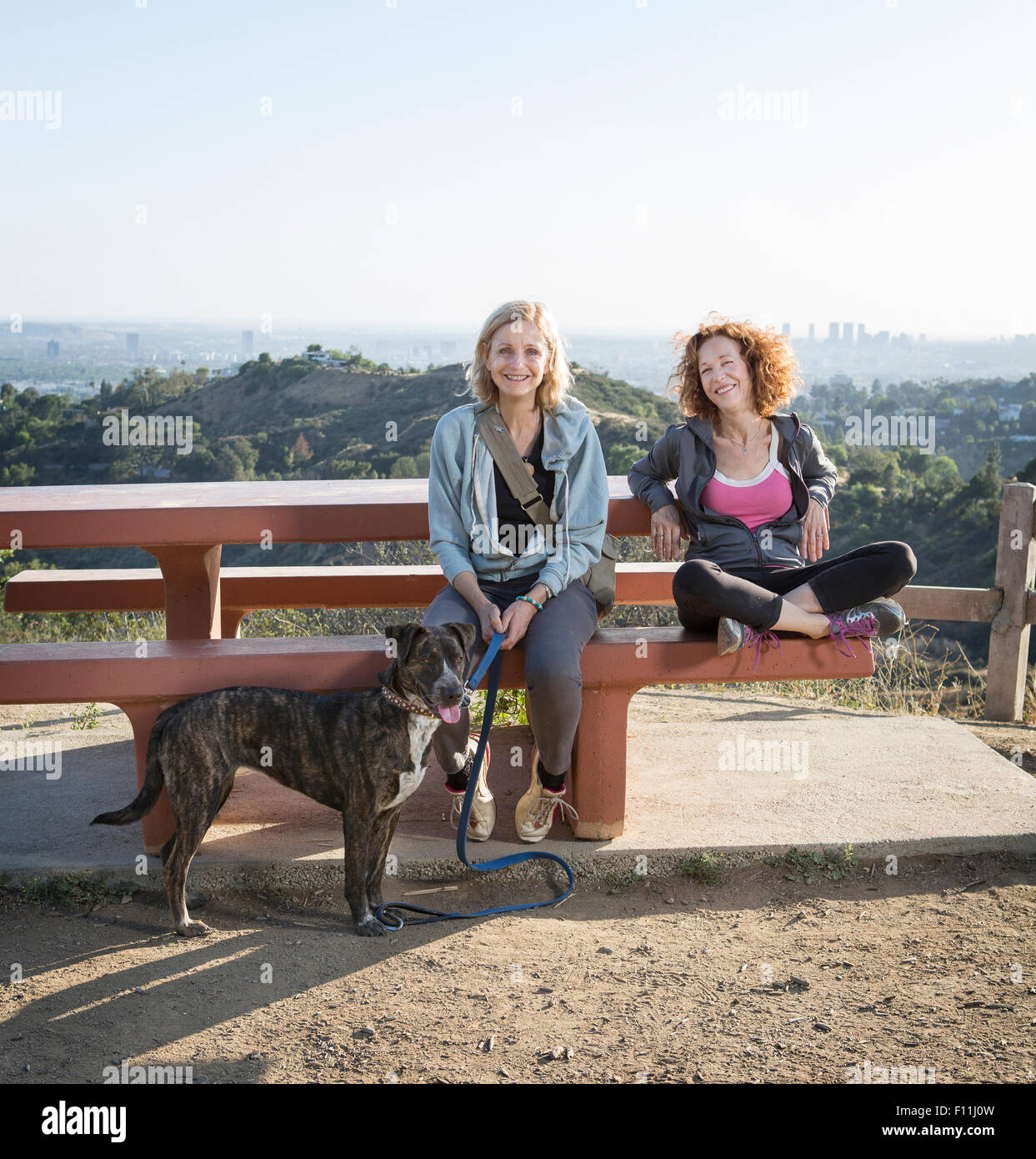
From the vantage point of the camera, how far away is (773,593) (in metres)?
3.91

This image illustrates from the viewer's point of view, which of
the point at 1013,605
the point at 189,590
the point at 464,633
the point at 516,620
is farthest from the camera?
the point at 1013,605

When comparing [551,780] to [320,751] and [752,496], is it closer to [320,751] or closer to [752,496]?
A: [320,751]

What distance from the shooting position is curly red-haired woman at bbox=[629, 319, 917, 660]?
381 centimetres

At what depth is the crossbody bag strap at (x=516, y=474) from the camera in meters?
3.78

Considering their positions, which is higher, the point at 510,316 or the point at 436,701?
the point at 510,316

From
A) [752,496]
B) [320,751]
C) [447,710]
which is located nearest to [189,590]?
[320,751]

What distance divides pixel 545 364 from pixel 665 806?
70.1 inches

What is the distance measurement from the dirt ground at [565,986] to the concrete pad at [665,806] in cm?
12

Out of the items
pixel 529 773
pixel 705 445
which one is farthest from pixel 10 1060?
pixel 705 445

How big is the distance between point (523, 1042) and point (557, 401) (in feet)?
7.10

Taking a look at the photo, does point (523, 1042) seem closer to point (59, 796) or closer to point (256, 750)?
point (256, 750)

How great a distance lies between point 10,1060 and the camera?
2.67 m

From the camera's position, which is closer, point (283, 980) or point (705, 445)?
point (283, 980)

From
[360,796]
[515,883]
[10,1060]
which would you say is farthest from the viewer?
[515,883]
